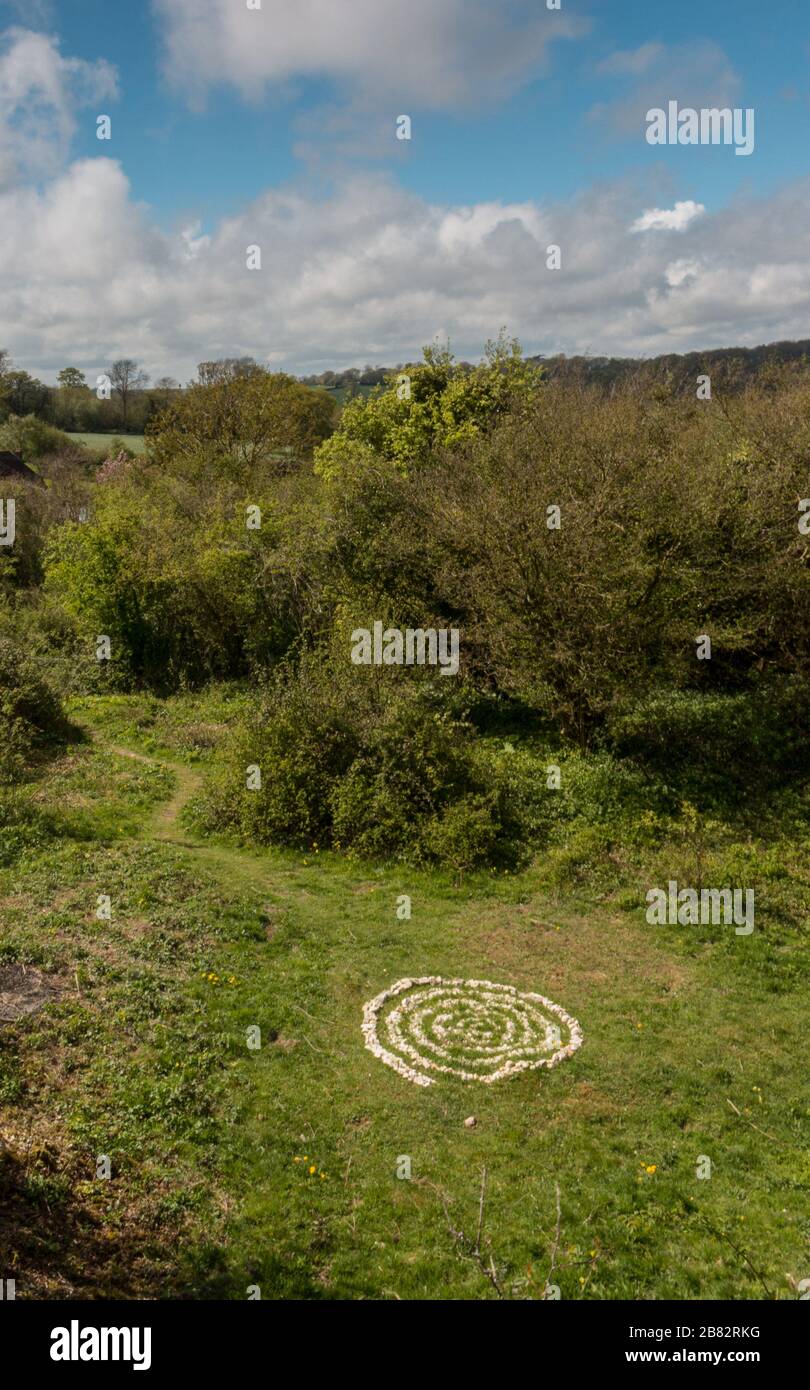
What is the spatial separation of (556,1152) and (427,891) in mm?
6811

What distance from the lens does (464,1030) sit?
1123 centimetres

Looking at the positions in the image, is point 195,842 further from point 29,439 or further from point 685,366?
point 29,439

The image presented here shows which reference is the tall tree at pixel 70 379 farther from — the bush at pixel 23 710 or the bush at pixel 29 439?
the bush at pixel 23 710

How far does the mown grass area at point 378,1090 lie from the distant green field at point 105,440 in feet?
175

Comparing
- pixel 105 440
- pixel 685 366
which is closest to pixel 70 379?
pixel 105 440

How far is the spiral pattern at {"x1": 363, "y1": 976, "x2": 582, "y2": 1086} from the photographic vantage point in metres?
10.5

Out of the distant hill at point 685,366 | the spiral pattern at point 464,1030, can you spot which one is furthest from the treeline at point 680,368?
the spiral pattern at point 464,1030

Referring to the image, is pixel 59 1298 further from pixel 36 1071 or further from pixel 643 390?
pixel 643 390

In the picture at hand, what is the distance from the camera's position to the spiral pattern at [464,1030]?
10484mm

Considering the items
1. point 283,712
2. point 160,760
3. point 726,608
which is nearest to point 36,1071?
point 283,712

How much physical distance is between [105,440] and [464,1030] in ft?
214

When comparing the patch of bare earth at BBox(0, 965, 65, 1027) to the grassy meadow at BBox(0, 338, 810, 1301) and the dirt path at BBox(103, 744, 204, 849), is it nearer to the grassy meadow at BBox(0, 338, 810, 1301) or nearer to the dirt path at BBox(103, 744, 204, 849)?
the grassy meadow at BBox(0, 338, 810, 1301)

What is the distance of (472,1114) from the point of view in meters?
9.63

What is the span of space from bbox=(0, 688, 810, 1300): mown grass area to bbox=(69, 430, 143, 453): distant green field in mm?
53464
